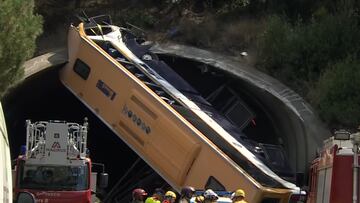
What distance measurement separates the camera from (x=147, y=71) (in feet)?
70.7

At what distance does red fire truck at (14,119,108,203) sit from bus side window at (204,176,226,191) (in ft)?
8.73

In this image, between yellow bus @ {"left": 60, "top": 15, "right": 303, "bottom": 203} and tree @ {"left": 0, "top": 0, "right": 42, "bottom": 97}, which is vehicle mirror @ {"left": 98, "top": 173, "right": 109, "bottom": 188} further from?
tree @ {"left": 0, "top": 0, "right": 42, "bottom": 97}

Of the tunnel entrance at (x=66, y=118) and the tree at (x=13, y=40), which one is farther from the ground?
the tree at (x=13, y=40)

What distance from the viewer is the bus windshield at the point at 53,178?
17.3 m

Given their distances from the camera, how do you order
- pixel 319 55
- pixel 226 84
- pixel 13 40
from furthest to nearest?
pixel 226 84, pixel 319 55, pixel 13 40

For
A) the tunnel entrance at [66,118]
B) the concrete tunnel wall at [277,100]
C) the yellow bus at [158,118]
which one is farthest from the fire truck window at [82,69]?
the tunnel entrance at [66,118]

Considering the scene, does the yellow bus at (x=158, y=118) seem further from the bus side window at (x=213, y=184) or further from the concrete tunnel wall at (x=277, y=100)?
the concrete tunnel wall at (x=277, y=100)

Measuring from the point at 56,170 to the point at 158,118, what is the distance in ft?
11.6

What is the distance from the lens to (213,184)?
60.5 feet

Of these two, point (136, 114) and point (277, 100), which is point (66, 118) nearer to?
point (277, 100)

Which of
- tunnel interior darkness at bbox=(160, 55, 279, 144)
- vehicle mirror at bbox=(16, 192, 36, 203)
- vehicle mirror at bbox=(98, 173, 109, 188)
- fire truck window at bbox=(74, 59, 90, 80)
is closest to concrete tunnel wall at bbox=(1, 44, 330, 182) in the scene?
tunnel interior darkness at bbox=(160, 55, 279, 144)

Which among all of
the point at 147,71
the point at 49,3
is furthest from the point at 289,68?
the point at 49,3

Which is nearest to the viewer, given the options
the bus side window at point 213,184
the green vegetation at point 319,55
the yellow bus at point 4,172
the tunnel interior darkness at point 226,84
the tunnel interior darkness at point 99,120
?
the yellow bus at point 4,172

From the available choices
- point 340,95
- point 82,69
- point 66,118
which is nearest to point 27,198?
point 82,69
